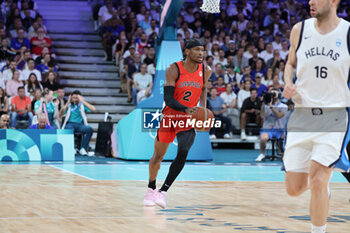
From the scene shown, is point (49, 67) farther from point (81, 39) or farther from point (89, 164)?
point (89, 164)

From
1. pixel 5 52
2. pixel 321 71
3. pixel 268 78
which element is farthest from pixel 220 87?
pixel 321 71

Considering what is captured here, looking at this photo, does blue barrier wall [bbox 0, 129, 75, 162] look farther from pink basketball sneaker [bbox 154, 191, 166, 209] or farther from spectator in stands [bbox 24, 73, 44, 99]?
pink basketball sneaker [bbox 154, 191, 166, 209]

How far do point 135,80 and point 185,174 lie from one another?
25.0 feet

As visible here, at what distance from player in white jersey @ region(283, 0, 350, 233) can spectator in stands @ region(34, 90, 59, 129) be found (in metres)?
11.5

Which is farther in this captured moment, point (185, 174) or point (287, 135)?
point (185, 174)

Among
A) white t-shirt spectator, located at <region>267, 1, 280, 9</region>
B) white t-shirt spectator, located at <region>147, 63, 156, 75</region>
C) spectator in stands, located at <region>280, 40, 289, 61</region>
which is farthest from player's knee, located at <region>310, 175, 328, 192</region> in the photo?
white t-shirt spectator, located at <region>267, 1, 280, 9</region>

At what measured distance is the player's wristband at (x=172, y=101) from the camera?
7.57 m

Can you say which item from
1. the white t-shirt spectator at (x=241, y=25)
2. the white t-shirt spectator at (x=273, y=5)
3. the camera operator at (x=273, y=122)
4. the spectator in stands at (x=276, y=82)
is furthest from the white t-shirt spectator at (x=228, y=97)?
the white t-shirt spectator at (x=273, y=5)

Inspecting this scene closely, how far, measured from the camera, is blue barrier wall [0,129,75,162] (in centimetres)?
1474

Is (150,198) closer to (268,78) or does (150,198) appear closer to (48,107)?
(48,107)

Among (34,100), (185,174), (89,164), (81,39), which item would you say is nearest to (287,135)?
(185,174)

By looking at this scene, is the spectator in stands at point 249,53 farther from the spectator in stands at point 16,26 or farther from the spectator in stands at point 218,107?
the spectator in stands at point 16,26

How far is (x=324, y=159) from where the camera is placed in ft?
15.9

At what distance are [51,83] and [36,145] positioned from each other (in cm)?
377
